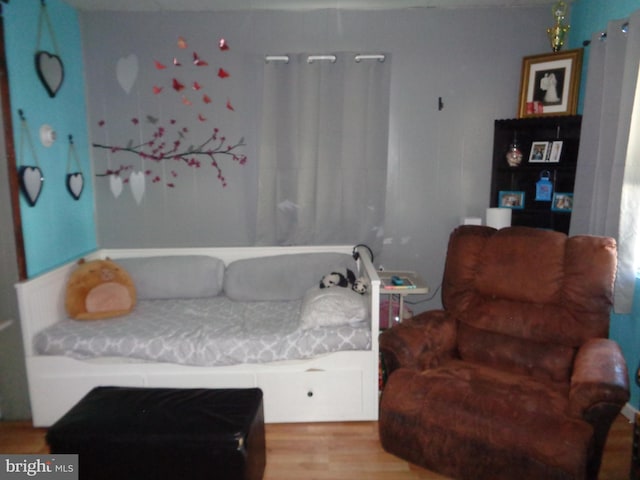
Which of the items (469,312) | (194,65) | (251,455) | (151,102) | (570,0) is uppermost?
(570,0)

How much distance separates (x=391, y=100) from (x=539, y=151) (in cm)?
101

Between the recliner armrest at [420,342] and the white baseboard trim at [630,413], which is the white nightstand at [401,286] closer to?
the recliner armrest at [420,342]

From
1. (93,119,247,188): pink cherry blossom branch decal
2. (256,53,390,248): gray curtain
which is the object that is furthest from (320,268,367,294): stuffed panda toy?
(93,119,247,188): pink cherry blossom branch decal

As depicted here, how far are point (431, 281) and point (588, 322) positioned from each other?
4.03 feet

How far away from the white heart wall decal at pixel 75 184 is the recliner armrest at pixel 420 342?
2108 mm

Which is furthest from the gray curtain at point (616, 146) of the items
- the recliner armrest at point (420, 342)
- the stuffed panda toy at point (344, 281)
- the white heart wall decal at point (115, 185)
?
the white heart wall decal at point (115, 185)

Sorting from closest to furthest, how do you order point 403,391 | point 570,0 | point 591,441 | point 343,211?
point 591,441
point 403,391
point 570,0
point 343,211

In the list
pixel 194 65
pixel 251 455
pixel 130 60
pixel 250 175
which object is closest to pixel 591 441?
pixel 251 455

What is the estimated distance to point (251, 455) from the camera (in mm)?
1810

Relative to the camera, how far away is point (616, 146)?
7.58ft

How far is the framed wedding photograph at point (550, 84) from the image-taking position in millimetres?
2750

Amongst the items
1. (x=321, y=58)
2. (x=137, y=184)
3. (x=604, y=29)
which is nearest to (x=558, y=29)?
(x=604, y=29)

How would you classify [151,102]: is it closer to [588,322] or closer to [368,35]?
[368,35]

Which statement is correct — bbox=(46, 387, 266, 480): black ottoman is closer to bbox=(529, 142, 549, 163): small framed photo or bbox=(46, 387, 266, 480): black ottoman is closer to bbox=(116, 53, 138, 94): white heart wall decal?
bbox=(116, 53, 138, 94): white heart wall decal
